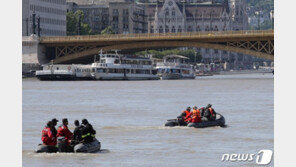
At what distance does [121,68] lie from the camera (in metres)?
178

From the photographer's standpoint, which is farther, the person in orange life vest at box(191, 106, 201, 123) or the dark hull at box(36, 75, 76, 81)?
the dark hull at box(36, 75, 76, 81)

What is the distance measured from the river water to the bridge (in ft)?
170

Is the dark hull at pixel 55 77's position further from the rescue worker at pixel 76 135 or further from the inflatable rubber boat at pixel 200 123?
the rescue worker at pixel 76 135

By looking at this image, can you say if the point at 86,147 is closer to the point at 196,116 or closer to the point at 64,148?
the point at 64,148

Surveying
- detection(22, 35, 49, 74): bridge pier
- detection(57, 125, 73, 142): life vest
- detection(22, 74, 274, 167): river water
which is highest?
detection(22, 35, 49, 74): bridge pier

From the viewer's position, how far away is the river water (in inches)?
1938

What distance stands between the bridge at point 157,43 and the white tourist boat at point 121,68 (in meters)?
2.88

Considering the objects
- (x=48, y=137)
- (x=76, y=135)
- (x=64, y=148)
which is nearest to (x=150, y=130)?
(x=76, y=135)

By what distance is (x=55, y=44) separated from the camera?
589ft

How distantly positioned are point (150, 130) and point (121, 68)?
115 meters

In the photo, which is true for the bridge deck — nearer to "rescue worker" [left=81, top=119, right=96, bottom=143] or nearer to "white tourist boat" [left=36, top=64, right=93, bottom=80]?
"white tourist boat" [left=36, top=64, right=93, bottom=80]

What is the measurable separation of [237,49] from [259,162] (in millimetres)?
112288

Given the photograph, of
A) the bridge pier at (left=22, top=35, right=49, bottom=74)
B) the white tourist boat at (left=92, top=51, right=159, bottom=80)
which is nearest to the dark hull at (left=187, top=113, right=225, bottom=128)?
the white tourist boat at (left=92, top=51, right=159, bottom=80)
